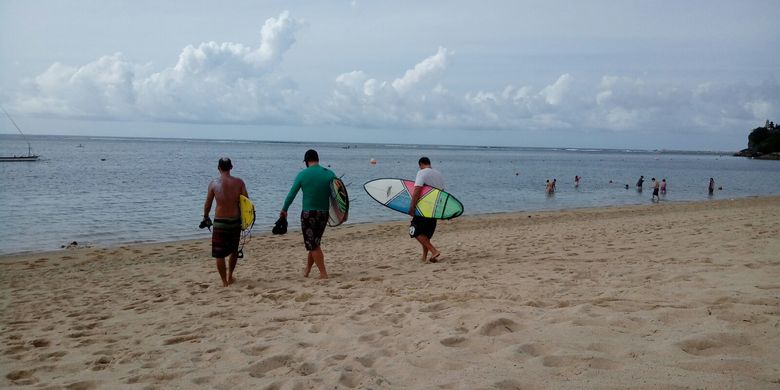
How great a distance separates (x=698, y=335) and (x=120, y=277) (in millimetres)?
7830

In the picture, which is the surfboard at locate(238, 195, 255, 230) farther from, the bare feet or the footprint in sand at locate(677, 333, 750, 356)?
the footprint in sand at locate(677, 333, 750, 356)

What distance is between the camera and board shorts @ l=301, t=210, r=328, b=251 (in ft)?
22.6

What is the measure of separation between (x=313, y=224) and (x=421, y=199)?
1.94 metres

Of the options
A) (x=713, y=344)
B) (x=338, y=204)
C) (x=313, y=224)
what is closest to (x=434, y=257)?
(x=338, y=204)

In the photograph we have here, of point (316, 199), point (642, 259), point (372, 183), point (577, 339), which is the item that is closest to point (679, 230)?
point (642, 259)

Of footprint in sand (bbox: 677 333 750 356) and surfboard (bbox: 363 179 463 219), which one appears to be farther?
surfboard (bbox: 363 179 463 219)

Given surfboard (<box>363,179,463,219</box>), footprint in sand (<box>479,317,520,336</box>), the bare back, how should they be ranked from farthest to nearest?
surfboard (<box>363,179,463,219</box>)
the bare back
footprint in sand (<box>479,317,520,336</box>)

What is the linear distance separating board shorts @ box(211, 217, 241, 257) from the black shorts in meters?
2.53

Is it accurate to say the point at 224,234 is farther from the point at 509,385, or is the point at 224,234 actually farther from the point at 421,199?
the point at 509,385

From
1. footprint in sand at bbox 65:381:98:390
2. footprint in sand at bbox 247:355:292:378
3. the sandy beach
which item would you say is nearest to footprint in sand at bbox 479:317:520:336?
the sandy beach

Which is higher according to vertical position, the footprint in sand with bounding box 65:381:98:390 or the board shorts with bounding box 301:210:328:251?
the board shorts with bounding box 301:210:328:251

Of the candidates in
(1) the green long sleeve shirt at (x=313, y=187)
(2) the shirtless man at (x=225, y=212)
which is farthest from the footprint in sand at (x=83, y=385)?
(1) the green long sleeve shirt at (x=313, y=187)

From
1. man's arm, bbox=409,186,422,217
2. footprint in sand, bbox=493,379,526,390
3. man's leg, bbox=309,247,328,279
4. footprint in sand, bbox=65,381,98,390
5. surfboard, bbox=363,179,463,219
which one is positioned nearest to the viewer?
footprint in sand, bbox=493,379,526,390

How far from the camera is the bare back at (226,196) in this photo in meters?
6.79
